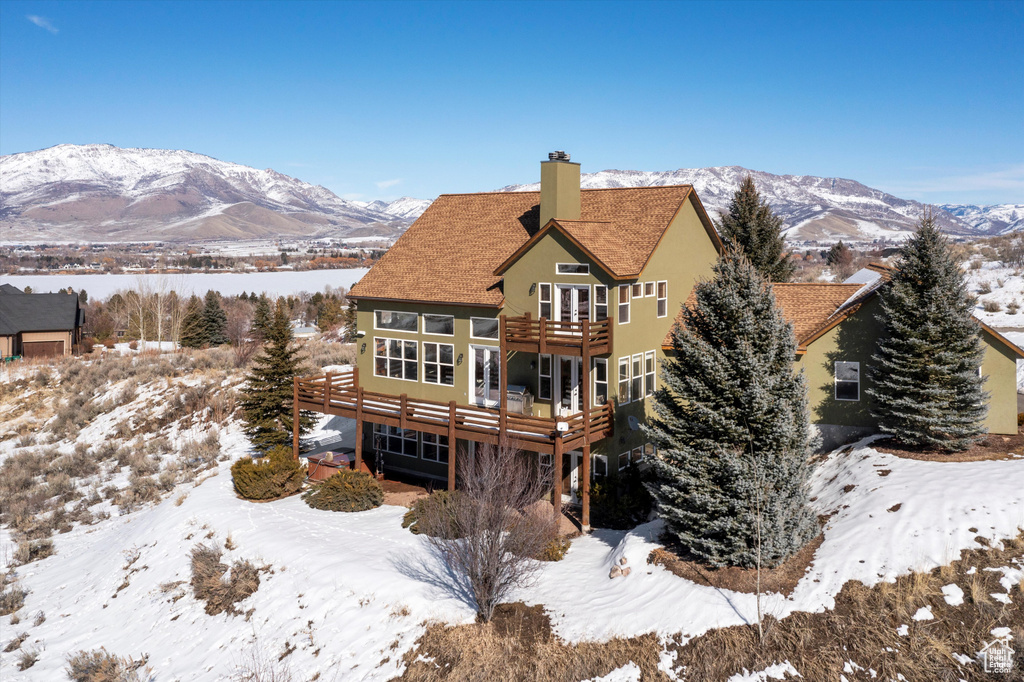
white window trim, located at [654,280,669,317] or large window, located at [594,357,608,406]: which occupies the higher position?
white window trim, located at [654,280,669,317]

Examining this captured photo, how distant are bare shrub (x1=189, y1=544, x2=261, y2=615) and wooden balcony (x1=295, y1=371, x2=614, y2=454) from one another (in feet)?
23.7

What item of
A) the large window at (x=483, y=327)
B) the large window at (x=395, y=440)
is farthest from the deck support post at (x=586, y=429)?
the large window at (x=395, y=440)

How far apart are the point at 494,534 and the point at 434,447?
466 inches

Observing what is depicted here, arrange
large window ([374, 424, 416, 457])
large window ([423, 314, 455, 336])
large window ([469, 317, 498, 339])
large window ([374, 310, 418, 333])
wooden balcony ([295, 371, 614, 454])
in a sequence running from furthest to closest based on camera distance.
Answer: large window ([374, 424, 416, 457]) < large window ([374, 310, 418, 333]) < large window ([423, 314, 455, 336]) < large window ([469, 317, 498, 339]) < wooden balcony ([295, 371, 614, 454])

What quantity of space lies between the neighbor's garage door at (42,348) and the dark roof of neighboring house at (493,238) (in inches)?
1954

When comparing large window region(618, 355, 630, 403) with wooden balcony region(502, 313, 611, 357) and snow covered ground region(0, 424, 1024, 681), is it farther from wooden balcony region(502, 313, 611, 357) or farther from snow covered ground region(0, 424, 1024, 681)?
snow covered ground region(0, 424, 1024, 681)

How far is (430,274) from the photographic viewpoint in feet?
91.6

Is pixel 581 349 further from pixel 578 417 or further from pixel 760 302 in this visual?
pixel 760 302

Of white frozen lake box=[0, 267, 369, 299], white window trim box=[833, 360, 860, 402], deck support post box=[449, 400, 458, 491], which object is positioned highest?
white frozen lake box=[0, 267, 369, 299]

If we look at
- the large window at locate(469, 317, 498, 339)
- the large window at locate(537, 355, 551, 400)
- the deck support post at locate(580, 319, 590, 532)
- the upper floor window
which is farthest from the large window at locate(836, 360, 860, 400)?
the large window at locate(469, 317, 498, 339)

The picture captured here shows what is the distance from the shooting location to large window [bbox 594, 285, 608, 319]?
2311 centimetres

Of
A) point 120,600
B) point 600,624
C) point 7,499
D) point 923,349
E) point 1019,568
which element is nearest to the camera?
point 1019,568

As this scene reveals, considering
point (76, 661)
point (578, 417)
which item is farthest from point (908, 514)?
point (76, 661)

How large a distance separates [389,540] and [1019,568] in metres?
16.1
